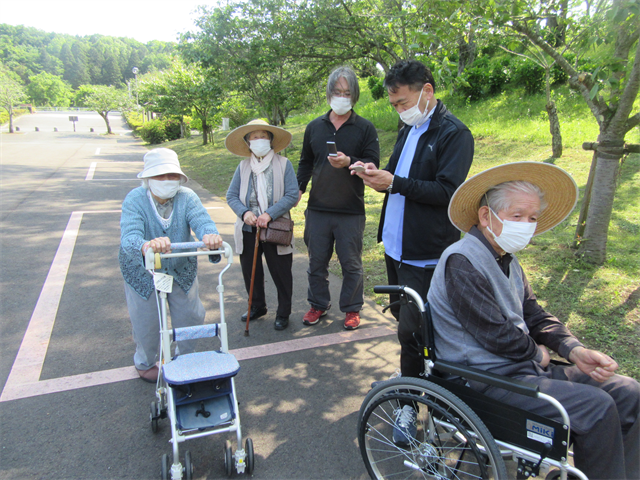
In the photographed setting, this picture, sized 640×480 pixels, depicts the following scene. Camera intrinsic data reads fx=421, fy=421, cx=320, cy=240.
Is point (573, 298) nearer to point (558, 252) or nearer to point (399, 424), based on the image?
point (558, 252)

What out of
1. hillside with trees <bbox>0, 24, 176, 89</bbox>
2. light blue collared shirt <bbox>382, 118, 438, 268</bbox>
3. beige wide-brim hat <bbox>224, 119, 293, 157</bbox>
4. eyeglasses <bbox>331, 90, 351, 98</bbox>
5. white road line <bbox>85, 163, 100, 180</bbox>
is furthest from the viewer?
hillside with trees <bbox>0, 24, 176, 89</bbox>

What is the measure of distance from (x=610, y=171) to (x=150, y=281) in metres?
4.40

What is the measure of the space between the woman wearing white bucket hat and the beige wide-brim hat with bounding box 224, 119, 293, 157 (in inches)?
35.8

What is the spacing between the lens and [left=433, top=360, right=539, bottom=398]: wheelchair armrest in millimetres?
1601

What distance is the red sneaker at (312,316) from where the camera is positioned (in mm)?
4004

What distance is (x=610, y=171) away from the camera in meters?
4.23

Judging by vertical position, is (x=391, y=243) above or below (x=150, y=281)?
above

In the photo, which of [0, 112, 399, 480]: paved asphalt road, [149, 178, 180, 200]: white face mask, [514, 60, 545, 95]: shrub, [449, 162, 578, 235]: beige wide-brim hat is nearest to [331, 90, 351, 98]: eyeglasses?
[149, 178, 180, 200]: white face mask

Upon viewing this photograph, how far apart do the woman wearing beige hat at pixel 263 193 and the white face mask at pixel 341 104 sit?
0.52 metres

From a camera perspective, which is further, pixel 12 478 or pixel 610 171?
pixel 610 171

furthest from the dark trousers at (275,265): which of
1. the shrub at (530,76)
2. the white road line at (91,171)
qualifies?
the shrub at (530,76)

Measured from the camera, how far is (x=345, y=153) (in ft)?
11.9

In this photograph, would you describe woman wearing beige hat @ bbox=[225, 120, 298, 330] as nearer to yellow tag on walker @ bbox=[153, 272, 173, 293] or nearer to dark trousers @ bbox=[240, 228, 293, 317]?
dark trousers @ bbox=[240, 228, 293, 317]

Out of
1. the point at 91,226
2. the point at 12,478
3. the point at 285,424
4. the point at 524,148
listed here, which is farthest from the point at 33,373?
the point at 524,148
